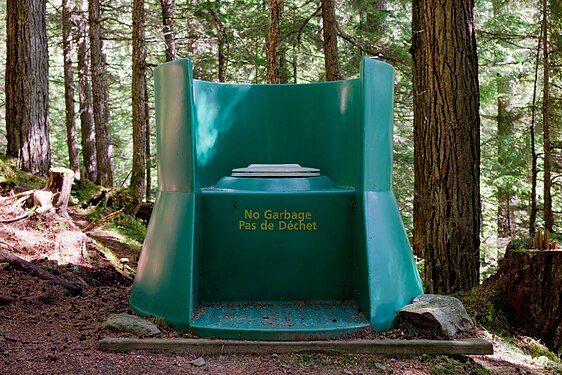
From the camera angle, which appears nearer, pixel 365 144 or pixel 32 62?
pixel 365 144

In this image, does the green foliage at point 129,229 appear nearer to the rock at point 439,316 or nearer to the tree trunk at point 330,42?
the tree trunk at point 330,42

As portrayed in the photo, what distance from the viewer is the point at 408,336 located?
3586 millimetres

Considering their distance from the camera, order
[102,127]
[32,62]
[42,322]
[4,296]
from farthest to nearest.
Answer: [102,127], [32,62], [4,296], [42,322]

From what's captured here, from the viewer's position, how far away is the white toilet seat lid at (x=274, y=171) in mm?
4281

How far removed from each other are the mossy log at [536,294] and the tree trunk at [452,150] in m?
1.09

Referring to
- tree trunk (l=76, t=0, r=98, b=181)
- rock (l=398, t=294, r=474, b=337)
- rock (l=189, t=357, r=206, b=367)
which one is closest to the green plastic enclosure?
rock (l=398, t=294, r=474, b=337)

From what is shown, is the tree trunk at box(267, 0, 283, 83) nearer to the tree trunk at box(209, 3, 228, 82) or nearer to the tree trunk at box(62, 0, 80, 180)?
the tree trunk at box(209, 3, 228, 82)

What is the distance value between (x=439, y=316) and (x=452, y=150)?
235cm

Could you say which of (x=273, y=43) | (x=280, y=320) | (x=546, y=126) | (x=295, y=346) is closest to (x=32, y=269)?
(x=280, y=320)

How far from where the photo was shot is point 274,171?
14.0 feet

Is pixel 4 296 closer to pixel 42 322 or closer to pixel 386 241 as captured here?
pixel 42 322

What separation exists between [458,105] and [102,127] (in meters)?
11.1

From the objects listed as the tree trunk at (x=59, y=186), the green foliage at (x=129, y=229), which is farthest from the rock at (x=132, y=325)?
the green foliage at (x=129, y=229)

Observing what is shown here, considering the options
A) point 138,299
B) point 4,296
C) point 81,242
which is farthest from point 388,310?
point 81,242
